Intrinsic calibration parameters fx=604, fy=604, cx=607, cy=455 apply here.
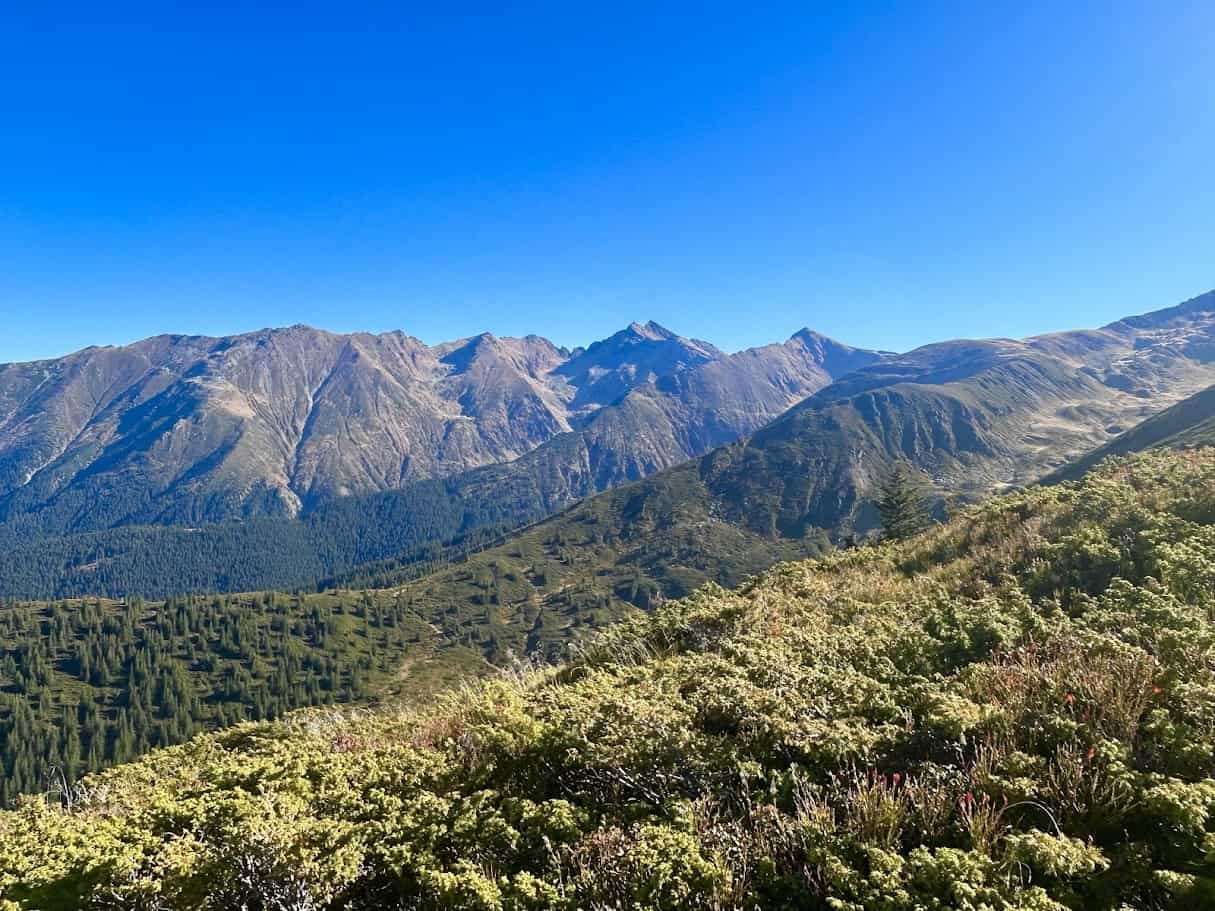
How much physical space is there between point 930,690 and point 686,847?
453cm

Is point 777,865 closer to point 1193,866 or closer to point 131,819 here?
point 1193,866

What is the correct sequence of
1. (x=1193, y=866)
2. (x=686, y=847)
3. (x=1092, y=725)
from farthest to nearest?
(x=1092, y=725), (x=686, y=847), (x=1193, y=866)

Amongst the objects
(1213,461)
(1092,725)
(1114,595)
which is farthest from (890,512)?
(1092,725)

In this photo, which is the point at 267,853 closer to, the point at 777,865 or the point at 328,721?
the point at 777,865

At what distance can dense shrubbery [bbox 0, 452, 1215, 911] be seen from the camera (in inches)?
224

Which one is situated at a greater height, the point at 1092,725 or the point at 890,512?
the point at 1092,725

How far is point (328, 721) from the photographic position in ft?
47.9

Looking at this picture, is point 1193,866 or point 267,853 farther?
point 267,853

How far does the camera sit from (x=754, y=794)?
729 centimetres

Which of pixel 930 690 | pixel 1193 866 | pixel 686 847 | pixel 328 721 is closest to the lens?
pixel 1193 866

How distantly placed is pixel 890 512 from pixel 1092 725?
97768 millimetres

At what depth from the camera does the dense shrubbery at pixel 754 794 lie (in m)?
5.68

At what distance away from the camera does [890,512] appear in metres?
96.6

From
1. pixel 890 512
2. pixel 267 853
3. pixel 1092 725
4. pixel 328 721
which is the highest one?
pixel 267 853
